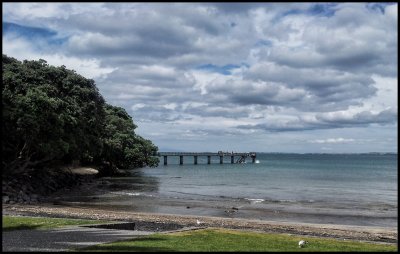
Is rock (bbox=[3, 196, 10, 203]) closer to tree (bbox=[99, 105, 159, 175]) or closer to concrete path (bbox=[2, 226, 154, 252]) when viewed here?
concrete path (bbox=[2, 226, 154, 252])

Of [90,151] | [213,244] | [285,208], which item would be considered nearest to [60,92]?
[90,151]

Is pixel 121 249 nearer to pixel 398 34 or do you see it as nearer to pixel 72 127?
pixel 398 34

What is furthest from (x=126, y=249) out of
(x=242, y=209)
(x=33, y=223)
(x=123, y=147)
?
(x=123, y=147)

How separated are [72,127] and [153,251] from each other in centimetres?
2955

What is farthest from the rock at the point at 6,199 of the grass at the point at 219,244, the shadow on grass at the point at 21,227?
the grass at the point at 219,244

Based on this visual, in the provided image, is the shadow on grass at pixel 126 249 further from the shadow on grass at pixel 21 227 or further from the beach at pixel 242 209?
the beach at pixel 242 209

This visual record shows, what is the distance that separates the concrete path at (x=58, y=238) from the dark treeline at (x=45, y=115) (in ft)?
56.3

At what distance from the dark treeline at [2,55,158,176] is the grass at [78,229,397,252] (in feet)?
63.7

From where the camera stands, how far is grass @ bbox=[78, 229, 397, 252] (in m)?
13.0

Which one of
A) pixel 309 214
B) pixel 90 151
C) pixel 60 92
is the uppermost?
pixel 60 92

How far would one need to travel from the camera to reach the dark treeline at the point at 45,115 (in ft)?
109

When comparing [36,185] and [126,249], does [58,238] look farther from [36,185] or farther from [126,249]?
[36,185]

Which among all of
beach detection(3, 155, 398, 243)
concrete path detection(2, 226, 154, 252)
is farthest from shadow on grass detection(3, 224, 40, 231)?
beach detection(3, 155, 398, 243)

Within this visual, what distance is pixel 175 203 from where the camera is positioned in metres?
37.0
